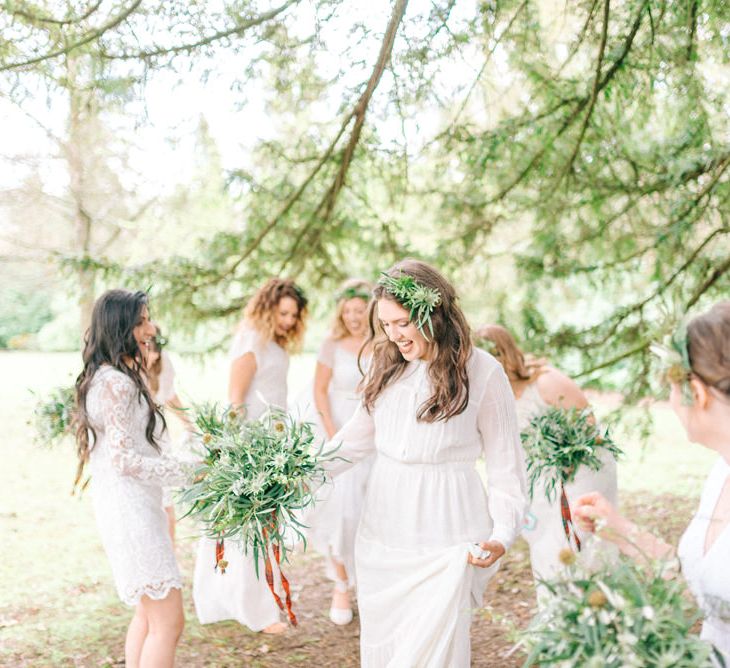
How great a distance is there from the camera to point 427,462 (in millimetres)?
3535

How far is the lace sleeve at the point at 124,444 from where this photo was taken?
363cm

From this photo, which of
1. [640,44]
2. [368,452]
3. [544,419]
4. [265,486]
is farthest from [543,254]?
[265,486]

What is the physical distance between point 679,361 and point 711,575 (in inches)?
25.6

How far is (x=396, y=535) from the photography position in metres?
3.55

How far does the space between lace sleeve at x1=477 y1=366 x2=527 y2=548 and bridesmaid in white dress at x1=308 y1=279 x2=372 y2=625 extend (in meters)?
2.20

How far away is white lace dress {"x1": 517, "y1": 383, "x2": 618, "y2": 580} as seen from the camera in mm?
5109

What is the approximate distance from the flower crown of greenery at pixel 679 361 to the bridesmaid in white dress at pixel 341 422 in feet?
11.3

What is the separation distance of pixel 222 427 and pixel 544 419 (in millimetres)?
1974

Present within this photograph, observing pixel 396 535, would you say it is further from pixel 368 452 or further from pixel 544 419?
pixel 544 419

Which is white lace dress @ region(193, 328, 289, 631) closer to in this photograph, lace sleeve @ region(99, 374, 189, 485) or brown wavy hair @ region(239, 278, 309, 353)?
brown wavy hair @ region(239, 278, 309, 353)

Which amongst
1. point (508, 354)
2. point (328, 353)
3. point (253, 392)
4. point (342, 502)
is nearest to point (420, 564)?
point (508, 354)

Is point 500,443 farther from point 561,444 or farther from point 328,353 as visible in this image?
point 328,353

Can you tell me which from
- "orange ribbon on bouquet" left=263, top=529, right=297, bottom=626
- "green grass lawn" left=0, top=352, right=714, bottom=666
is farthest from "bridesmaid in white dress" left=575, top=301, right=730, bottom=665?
"green grass lawn" left=0, top=352, right=714, bottom=666

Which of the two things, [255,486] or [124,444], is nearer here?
[255,486]
